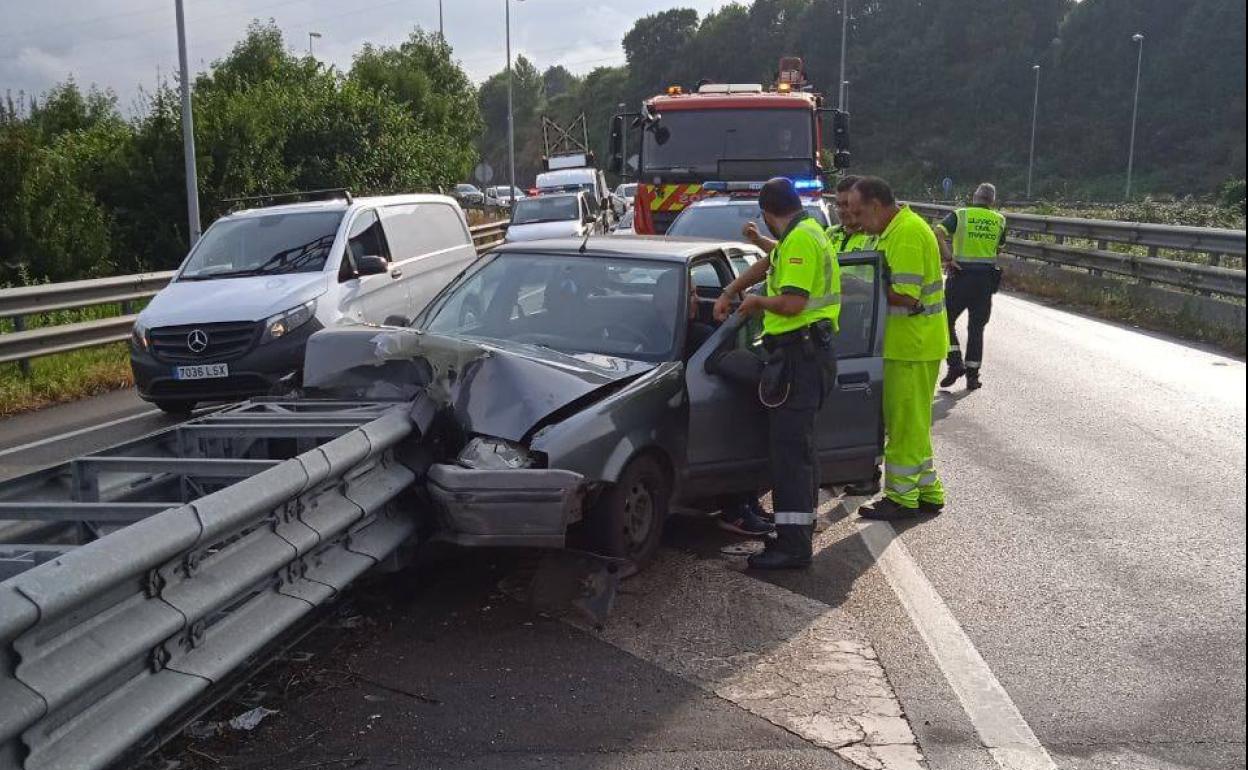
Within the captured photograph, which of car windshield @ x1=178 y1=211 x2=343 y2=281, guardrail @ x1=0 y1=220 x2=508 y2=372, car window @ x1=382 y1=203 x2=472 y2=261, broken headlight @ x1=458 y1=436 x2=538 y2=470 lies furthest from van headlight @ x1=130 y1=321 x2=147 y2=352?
broken headlight @ x1=458 y1=436 x2=538 y2=470

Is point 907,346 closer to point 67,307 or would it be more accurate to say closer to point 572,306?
point 572,306

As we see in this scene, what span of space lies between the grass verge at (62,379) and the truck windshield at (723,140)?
25.0ft

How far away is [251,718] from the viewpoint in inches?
160

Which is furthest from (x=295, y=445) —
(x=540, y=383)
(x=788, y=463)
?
(x=788, y=463)

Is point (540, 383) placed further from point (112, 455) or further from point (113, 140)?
point (113, 140)

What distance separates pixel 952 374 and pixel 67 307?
29.5 feet

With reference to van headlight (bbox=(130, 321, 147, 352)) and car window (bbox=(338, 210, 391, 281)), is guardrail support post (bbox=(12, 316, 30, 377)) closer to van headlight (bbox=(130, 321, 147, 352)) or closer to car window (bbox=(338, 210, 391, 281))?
van headlight (bbox=(130, 321, 147, 352))

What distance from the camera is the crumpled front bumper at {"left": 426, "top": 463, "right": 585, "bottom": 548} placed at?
4766 millimetres

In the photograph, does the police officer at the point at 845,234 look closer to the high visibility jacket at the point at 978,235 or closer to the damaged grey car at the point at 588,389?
the damaged grey car at the point at 588,389

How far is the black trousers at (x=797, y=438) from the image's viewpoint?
582 cm

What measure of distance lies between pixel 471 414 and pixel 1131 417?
6283 millimetres

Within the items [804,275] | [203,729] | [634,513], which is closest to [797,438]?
[804,275]

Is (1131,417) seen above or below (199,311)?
below

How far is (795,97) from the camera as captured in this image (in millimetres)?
17281
